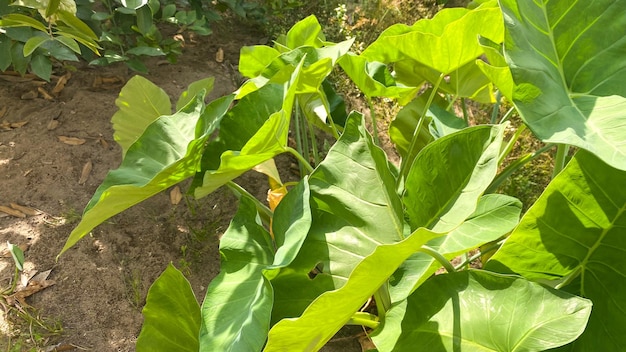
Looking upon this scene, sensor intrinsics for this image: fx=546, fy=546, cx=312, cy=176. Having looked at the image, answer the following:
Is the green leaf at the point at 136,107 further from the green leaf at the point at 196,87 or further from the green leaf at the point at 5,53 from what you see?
the green leaf at the point at 5,53

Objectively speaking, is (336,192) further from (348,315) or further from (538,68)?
(538,68)

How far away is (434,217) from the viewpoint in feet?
3.78

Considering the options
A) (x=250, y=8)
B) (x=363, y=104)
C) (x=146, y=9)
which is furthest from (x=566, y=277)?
(x=250, y=8)

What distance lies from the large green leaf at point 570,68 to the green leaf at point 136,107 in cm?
102

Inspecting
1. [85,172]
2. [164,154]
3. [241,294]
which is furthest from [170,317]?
[85,172]

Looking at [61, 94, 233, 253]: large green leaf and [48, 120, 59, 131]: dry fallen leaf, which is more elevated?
[61, 94, 233, 253]: large green leaf

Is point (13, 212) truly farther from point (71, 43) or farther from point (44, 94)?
point (71, 43)

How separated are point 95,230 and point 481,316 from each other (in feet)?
4.36

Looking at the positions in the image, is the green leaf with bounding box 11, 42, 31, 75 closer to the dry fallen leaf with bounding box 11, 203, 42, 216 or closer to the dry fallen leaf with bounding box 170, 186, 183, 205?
the dry fallen leaf with bounding box 11, 203, 42, 216

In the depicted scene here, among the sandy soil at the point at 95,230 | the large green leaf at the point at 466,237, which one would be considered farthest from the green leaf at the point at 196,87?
the large green leaf at the point at 466,237

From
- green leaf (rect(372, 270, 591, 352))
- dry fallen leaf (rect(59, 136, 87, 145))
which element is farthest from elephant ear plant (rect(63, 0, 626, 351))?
dry fallen leaf (rect(59, 136, 87, 145))

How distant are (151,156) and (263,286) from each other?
46 cm

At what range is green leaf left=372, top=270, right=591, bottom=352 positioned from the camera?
88 centimetres

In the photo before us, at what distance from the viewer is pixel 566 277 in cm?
114
